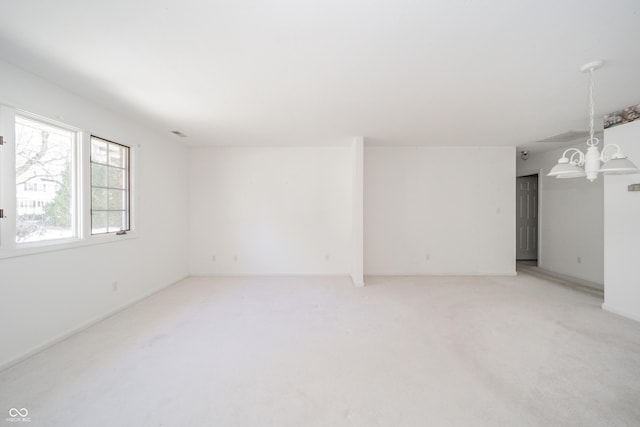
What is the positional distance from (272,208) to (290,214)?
0.39 m

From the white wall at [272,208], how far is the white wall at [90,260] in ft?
1.60

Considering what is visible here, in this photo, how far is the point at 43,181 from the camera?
7.88 feet

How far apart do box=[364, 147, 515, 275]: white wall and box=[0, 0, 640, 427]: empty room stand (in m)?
0.23

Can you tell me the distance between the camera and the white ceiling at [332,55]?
4.86ft

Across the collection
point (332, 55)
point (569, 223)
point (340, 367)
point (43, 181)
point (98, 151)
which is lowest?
point (340, 367)

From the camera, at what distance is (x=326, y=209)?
16.2 feet

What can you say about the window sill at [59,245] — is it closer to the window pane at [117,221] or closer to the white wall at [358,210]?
the window pane at [117,221]

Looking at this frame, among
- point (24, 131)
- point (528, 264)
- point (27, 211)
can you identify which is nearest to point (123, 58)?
point (24, 131)

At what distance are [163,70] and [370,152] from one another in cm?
376

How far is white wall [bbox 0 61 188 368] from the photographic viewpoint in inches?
81.8

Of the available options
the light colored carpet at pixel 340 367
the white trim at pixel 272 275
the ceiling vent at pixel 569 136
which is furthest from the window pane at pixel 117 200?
the ceiling vent at pixel 569 136

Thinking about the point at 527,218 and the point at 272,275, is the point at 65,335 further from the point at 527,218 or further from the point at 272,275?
the point at 527,218

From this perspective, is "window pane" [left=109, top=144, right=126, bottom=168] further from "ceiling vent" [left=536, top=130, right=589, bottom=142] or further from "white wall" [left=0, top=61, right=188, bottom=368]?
"ceiling vent" [left=536, top=130, right=589, bottom=142]

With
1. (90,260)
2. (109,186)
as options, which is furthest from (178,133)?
A: (90,260)
